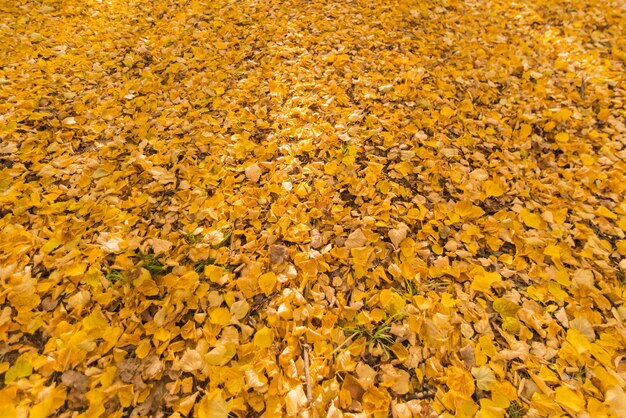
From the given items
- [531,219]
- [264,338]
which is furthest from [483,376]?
[531,219]

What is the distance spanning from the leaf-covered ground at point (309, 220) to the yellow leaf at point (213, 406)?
2cm

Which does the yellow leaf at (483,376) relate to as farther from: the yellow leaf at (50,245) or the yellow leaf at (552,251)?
the yellow leaf at (50,245)

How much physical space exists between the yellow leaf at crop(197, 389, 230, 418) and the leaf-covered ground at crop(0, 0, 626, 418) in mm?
15

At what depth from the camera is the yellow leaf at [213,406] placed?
1732 mm

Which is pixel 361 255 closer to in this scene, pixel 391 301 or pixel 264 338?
pixel 391 301

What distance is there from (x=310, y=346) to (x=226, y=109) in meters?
2.49

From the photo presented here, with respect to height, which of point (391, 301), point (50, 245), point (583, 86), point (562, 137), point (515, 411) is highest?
point (583, 86)

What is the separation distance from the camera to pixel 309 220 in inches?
103

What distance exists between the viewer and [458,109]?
3477 millimetres

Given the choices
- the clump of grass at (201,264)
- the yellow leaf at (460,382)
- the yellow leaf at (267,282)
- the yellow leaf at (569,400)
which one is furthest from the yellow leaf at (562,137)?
the clump of grass at (201,264)

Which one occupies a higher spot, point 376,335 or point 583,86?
point 583,86

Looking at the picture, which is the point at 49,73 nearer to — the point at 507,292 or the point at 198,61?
the point at 198,61

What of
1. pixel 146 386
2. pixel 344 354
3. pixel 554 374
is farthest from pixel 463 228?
pixel 146 386

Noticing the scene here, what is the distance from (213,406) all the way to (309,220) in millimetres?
1357
